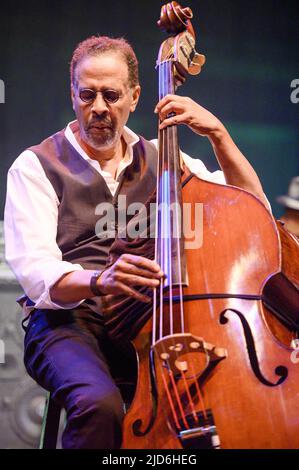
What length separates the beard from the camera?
167cm

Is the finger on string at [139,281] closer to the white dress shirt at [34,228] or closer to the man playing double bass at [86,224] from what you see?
the man playing double bass at [86,224]

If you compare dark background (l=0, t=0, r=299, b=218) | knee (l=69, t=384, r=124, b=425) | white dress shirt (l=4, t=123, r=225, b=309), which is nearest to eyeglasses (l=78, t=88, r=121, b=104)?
white dress shirt (l=4, t=123, r=225, b=309)

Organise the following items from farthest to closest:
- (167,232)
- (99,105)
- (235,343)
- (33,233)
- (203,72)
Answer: (203,72)
(99,105)
(33,233)
(167,232)
(235,343)

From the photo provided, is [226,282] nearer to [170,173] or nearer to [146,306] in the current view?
[146,306]

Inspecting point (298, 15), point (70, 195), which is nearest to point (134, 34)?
point (298, 15)

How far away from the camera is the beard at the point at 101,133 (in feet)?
5.47

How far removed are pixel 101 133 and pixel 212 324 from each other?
712mm

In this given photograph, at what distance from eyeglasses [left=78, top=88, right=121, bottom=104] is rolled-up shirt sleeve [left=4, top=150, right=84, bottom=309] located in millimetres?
205

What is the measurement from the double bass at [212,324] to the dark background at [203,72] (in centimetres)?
116

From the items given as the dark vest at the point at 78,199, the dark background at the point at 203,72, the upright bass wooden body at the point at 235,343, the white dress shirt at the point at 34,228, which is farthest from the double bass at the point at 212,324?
the dark background at the point at 203,72

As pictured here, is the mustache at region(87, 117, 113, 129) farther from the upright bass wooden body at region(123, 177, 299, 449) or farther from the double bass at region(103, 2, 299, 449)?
the upright bass wooden body at region(123, 177, 299, 449)

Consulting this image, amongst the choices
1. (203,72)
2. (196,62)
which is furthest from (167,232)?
(203,72)

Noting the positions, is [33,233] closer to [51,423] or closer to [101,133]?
[101,133]

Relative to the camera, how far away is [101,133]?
1.69 m
